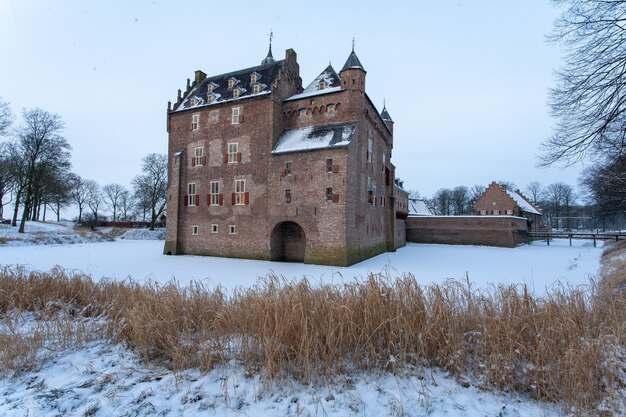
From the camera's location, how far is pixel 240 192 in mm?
22594

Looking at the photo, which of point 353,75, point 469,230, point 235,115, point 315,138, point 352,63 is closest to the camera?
point 353,75

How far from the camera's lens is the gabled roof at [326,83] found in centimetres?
2170

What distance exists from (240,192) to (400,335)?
19676 mm

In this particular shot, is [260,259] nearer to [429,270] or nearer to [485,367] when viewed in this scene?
[429,270]

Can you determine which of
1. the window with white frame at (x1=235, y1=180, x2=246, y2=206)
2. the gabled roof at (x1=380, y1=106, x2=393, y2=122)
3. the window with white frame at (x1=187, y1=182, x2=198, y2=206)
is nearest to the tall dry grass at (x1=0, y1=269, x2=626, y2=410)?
the window with white frame at (x1=235, y1=180, x2=246, y2=206)

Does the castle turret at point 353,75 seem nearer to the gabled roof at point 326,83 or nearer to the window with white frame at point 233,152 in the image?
the gabled roof at point 326,83

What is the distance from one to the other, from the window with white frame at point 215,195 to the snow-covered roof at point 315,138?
5.89 m

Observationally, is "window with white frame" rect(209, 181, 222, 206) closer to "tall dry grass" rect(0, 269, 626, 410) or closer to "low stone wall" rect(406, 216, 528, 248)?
"tall dry grass" rect(0, 269, 626, 410)

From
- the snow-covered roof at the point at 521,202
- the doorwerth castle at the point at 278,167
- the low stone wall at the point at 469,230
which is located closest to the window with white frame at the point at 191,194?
the doorwerth castle at the point at 278,167

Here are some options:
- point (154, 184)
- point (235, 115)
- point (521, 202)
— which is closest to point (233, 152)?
point (235, 115)

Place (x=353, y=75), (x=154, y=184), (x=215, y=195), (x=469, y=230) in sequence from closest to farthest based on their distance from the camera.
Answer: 1. (x=353, y=75)
2. (x=215, y=195)
3. (x=469, y=230)
4. (x=154, y=184)

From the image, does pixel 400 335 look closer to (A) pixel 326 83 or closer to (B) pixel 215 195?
(A) pixel 326 83

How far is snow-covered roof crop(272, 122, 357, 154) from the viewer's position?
1938 centimetres

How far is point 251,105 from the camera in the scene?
22.5m
